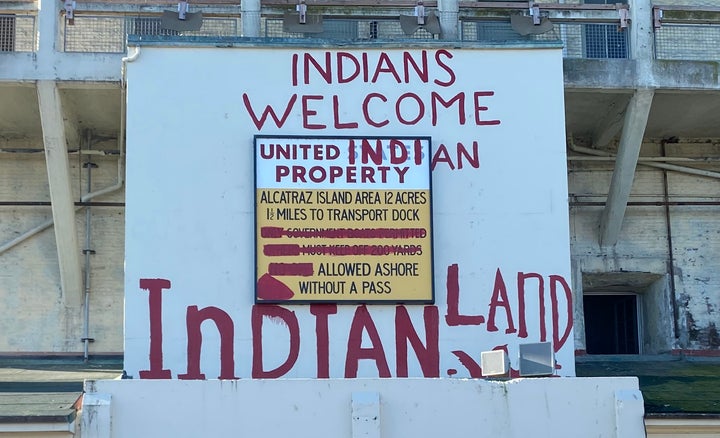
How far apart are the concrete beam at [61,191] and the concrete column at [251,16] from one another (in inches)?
115

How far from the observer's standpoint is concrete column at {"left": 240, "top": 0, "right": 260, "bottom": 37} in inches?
606

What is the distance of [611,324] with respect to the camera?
18844 millimetres

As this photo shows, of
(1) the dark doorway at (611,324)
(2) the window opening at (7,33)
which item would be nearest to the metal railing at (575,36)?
(1) the dark doorway at (611,324)

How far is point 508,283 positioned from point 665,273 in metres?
5.39

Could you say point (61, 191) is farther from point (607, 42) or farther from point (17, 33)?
point (607, 42)

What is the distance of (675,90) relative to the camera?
52.1ft

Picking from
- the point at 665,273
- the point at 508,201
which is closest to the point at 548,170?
the point at 508,201

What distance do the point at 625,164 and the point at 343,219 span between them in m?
5.31

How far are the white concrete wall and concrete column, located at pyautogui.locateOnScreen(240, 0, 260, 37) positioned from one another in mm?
6029

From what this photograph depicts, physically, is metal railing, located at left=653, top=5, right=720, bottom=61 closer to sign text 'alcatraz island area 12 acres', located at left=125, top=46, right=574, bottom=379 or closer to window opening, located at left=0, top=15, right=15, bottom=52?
sign text 'alcatraz island area 12 acres', located at left=125, top=46, right=574, bottom=379

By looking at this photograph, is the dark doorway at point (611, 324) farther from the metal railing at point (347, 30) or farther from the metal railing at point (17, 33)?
the metal railing at point (17, 33)

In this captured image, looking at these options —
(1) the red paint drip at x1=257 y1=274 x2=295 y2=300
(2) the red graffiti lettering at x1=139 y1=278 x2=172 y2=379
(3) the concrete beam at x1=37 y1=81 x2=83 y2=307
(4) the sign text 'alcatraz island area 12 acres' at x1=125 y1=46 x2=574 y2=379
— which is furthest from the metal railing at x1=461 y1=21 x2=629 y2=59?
(3) the concrete beam at x1=37 y1=81 x2=83 y2=307

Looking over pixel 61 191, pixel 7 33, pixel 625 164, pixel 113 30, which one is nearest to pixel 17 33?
pixel 7 33

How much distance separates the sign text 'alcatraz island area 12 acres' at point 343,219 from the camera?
43.6 ft
